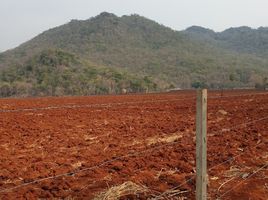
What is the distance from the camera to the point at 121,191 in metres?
6.53

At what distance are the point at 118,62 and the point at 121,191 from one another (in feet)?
385

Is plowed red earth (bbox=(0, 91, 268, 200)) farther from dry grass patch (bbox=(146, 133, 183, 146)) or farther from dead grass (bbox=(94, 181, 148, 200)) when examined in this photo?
dead grass (bbox=(94, 181, 148, 200))

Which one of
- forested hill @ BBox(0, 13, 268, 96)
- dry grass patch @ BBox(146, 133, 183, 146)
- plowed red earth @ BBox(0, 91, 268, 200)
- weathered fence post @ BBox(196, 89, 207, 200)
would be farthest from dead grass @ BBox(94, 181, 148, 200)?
forested hill @ BBox(0, 13, 268, 96)

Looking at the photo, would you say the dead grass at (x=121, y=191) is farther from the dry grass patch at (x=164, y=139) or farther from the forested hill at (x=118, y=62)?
the forested hill at (x=118, y=62)

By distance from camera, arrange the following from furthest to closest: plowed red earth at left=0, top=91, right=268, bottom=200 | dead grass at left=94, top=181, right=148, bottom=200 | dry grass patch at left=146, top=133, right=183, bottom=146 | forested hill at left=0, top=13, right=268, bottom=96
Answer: forested hill at left=0, top=13, right=268, bottom=96
dry grass patch at left=146, top=133, right=183, bottom=146
plowed red earth at left=0, top=91, right=268, bottom=200
dead grass at left=94, top=181, right=148, bottom=200

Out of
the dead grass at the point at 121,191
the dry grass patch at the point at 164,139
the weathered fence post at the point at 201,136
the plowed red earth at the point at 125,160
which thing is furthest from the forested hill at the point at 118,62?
the weathered fence post at the point at 201,136

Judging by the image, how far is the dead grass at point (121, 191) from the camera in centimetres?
637

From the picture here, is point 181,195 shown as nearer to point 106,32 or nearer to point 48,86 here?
point 48,86

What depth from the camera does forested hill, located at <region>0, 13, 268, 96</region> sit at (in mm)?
76000

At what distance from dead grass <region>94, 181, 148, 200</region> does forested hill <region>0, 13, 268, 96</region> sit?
63.8 m

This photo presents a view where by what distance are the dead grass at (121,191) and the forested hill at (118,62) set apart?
63.8 metres

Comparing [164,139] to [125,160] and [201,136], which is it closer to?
[125,160]

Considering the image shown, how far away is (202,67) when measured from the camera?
113875 mm

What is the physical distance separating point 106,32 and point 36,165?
139 m
